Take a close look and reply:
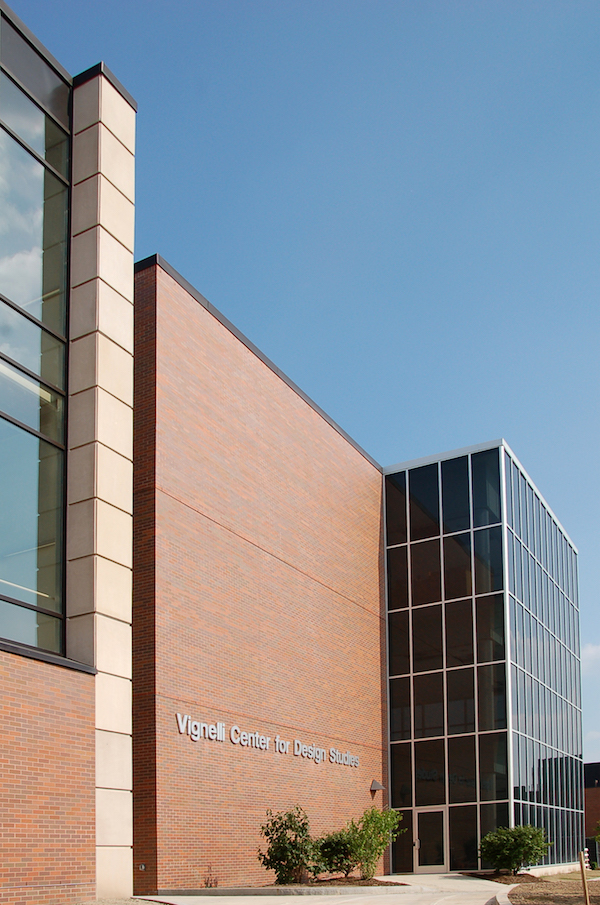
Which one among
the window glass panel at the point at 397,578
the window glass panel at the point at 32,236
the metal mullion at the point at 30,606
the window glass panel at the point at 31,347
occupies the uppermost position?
the window glass panel at the point at 32,236

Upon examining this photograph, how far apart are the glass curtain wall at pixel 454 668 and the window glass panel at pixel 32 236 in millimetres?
18368

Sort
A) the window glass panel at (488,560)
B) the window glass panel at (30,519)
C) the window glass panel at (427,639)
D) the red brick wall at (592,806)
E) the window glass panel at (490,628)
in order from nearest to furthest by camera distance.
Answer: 1. the window glass panel at (30,519)
2. the window glass panel at (490,628)
3. the window glass panel at (488,560)
4. the window glass panel at (427,639)
5. the red brick wall at (592,806)

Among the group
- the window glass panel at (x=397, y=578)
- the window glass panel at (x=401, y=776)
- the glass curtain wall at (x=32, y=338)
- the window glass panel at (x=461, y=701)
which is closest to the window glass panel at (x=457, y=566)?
the window glass panel at (x=397, y=578)

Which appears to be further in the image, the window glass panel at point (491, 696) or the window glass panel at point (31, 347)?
the window glass panel at point (491, 696)

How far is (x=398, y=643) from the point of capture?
33031mm

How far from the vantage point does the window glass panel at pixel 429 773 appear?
3053 centimetres

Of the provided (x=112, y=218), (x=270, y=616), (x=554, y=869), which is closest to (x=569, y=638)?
(x=554, y=869)

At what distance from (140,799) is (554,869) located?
1828 cm

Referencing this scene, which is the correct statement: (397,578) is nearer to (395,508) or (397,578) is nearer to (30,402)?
(395,508)

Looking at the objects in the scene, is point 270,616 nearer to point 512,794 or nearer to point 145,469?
point 145,469

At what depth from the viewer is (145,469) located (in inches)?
857

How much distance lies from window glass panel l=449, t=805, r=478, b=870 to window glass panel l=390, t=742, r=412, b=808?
1.73 m

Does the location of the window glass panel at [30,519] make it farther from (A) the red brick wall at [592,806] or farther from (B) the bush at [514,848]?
(A) the red brick wall at [592,806]

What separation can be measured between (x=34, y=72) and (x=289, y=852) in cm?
1739
